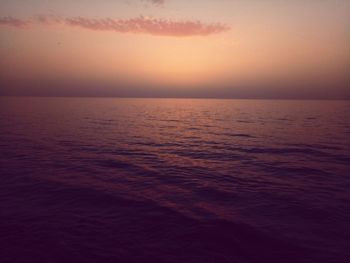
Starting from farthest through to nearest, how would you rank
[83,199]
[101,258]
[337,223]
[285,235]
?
[83,199] → [337,223] → [285,235] → [101,258]

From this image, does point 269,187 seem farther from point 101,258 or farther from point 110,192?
point 101,258

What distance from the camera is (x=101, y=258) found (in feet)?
23.5

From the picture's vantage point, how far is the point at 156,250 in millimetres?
7625

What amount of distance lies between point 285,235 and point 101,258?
18.7 feet

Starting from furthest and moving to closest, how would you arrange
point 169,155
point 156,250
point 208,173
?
point 169,155
point 208,173
point 156,250

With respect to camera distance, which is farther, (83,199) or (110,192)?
(110,192)

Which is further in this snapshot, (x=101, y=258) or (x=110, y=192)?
(x=110, y=192)

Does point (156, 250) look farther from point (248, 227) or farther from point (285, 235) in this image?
point (285, 235)

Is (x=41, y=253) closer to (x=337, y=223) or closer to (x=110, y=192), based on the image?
(x=110, y=192)

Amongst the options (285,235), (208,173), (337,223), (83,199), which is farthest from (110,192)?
(337,223)

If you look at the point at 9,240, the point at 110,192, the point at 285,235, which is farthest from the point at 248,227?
the point at 9,240

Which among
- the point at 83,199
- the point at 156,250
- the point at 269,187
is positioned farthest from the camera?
the point at 269,187

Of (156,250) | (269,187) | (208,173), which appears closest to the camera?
(156,250)

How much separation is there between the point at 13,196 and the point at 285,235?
36.1 ft
